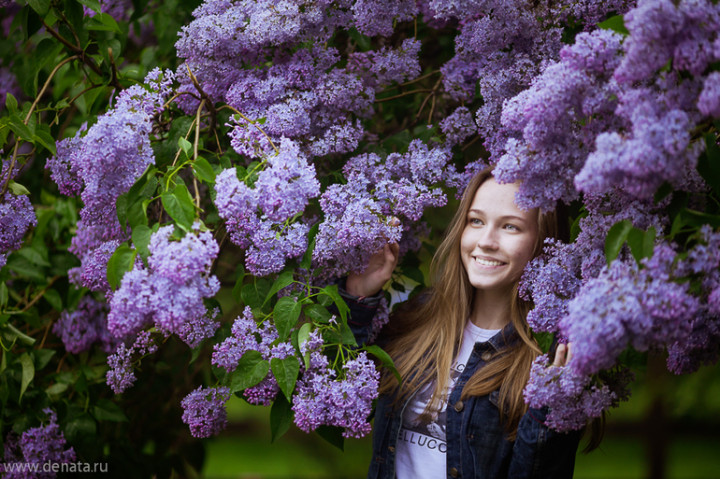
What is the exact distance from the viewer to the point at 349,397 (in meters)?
1.81

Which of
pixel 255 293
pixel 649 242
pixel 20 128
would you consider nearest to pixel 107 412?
pixel 255 293

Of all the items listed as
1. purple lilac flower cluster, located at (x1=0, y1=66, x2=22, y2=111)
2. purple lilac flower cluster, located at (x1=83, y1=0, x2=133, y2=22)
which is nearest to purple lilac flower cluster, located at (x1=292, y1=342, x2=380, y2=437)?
purple lilac flower cluster, located at (x1=83, y1=0, x2=133, y2=22)

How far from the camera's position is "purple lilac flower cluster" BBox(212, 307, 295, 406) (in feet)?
6.18

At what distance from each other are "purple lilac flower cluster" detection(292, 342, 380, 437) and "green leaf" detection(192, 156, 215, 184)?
519mm

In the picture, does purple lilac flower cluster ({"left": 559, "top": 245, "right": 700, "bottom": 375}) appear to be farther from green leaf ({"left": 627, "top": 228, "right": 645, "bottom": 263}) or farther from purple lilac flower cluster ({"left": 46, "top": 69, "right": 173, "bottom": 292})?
purple lilac flower cluster ({"left": 46, "top": 69, "right": 173, "bottom": 292})

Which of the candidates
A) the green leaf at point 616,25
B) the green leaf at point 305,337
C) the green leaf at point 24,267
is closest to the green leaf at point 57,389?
the green leaf at point 24,267

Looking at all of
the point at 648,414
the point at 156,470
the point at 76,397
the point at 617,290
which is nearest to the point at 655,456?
the point at 648,414

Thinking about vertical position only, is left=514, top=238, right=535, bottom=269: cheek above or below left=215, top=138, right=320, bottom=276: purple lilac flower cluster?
below

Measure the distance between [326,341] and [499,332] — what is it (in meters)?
0.69

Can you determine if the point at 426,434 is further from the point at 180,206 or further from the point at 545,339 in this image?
the point at 180,206

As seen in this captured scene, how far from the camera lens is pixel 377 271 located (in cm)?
226

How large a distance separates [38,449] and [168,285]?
1.51m

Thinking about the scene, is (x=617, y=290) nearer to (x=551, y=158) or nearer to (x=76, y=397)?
(x=551, y=158)

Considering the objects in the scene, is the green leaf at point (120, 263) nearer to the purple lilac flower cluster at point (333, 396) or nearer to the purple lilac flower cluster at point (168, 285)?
the purple lilac flower cluster at point (168, 285)
